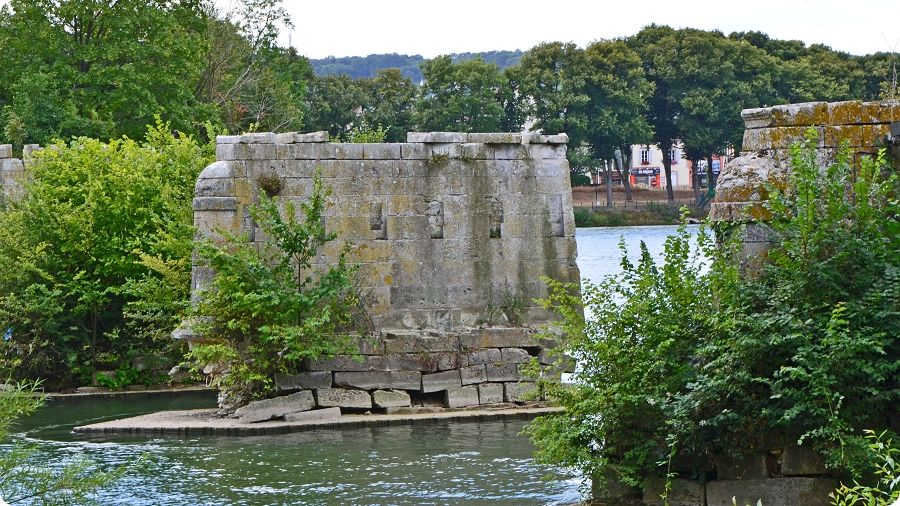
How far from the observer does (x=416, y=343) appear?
20.4 meters

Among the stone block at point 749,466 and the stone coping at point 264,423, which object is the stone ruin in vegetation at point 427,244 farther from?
the stone block at point 749,466

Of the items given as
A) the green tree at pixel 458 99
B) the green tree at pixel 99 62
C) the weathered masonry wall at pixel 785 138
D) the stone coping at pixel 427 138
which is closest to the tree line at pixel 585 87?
the green tree at pixel 458 99

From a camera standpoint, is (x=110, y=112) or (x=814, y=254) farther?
(x=110, y=112)

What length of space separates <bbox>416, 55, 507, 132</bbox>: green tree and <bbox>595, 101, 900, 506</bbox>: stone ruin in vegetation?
2120 inches

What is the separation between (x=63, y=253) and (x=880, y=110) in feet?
50.0

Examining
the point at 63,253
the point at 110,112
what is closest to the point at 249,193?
the point at 63,253

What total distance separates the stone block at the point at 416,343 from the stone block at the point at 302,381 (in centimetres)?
→ 90

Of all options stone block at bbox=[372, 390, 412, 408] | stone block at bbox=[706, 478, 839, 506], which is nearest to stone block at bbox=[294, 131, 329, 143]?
stone block at bbox=[372, 390, 412, 408]

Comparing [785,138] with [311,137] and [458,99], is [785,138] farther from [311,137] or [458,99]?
[458,99]

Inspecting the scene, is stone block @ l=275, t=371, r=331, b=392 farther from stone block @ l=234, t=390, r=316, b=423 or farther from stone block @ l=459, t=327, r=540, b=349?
stone block @ l=459, t=327, r=540, b=349

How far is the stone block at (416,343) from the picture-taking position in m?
20.3

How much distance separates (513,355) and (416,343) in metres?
1.31

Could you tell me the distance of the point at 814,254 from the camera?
12.0m

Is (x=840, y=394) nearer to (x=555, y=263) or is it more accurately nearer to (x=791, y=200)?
(x=791, y=200)
